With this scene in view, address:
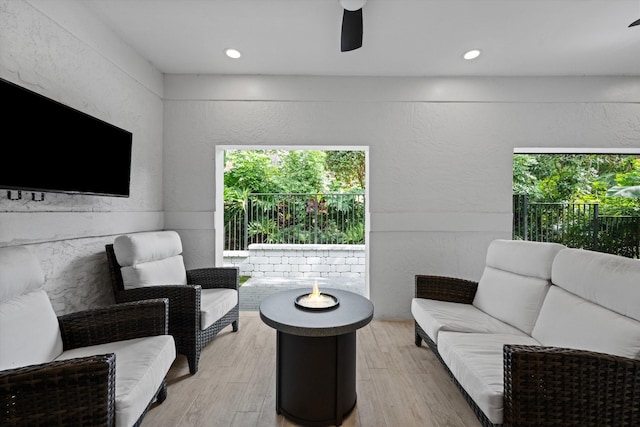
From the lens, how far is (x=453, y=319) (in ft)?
7.28

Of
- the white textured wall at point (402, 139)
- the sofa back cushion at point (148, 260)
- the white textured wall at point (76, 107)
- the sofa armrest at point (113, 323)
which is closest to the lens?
the sofa armrest at point (113, 323)

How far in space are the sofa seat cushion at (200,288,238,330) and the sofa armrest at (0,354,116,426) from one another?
1129 mm

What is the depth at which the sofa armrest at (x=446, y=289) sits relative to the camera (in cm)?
267

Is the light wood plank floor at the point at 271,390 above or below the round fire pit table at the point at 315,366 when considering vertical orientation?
below

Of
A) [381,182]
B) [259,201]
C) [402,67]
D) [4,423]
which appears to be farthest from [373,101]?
[4,423]

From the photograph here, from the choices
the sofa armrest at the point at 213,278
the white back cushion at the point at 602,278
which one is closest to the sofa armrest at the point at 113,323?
the sofa armrest at the point at 213,278

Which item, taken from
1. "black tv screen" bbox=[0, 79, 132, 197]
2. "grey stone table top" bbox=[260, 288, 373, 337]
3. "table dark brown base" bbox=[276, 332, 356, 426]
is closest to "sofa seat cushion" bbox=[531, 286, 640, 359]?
"grey stone table top" bbox=[260, 288, 373, 337]

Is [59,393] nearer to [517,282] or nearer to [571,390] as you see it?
[571,390]

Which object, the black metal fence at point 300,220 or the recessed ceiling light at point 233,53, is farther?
the black metal fence at point 300,220

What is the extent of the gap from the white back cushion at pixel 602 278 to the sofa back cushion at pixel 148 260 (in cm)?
295

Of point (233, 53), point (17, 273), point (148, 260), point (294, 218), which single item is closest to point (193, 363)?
point (148, 260)

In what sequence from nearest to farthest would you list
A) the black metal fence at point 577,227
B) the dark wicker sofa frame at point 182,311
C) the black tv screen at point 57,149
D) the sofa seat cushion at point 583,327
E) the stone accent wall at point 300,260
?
the sofa seat cushion at point 583,327 < the black tv screen at point 57,149 < the dark wicker sofa frame at point 182,311 < the black metal fence at point 577,227 < the stone accent wall at point 300,260

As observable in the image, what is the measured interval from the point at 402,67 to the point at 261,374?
3289 mm

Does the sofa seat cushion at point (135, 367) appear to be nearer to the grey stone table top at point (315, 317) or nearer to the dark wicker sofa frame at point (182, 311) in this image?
the dark wicker sofa frame at point (182, 311)
